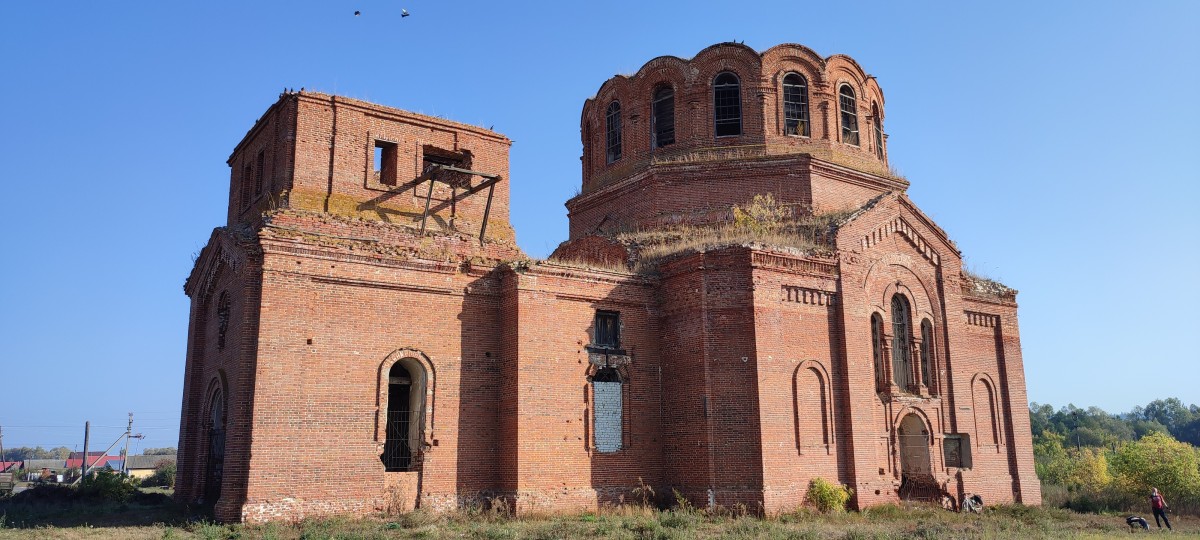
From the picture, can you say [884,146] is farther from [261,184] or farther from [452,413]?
[261,184]

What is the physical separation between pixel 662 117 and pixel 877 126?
654 cm

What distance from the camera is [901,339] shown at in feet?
65.9

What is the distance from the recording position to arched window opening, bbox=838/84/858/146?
76.2ft

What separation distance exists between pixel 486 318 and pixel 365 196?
3854mm

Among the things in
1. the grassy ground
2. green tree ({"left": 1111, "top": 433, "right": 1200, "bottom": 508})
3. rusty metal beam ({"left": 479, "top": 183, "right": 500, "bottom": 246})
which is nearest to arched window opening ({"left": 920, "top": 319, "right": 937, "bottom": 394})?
the grassy ground

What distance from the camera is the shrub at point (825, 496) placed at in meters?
16.8

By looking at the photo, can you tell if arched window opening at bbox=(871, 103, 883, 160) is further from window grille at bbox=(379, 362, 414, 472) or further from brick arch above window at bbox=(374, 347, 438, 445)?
window grille at bbox=(379, 362, 414, 472)

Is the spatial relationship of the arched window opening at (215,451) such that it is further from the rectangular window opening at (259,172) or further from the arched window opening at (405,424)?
the rectangular window opening at (259,172)

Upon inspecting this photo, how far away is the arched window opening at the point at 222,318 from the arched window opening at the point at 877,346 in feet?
45.1

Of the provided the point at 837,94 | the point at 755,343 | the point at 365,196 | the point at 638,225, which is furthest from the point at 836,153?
the point at 365,196

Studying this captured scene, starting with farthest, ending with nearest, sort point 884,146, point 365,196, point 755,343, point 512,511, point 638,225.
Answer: point 884,146, point 638,225, point 365,196, point 755,343, point 512,511

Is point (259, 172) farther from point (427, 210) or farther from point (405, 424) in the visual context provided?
point (405, 424)

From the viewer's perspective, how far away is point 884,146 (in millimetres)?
24781

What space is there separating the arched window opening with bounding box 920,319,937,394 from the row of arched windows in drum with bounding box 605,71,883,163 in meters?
5.64
